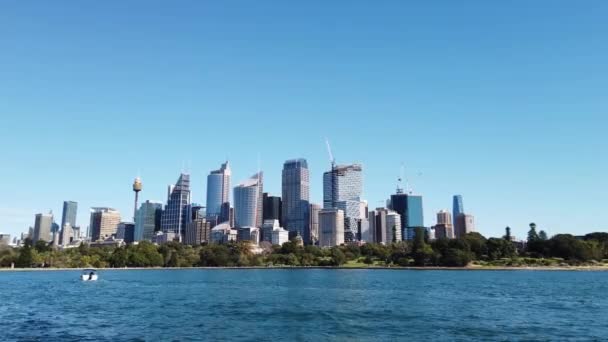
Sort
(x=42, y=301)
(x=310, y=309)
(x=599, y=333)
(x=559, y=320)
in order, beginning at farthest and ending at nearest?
1. (x=42, y=301)
2. (x=310, y=309)
3. (x=559, y=320)
4. (x=599, y=333)

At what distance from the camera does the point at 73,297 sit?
96188 mm

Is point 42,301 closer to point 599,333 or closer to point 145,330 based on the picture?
point 145,330

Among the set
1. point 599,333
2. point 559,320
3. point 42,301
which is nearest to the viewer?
point 599,333

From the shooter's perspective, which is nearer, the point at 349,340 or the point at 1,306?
the point at 349,340

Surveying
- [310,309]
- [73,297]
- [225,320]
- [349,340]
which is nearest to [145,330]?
[225,320]

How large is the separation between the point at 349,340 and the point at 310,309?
86.2ft

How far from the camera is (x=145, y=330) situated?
56.4m

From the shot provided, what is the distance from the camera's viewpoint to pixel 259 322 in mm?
62156

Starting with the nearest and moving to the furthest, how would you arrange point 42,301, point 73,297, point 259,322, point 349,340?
point 349,340
point 259,322
point 42,301
point 73,297

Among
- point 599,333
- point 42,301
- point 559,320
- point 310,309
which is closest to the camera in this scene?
point 599,333

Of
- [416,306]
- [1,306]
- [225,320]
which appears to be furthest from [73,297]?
[416,306]

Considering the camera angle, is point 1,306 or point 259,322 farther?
point 1,306

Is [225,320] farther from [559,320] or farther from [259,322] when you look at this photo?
[559,320]

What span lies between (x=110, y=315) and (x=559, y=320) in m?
59.6
